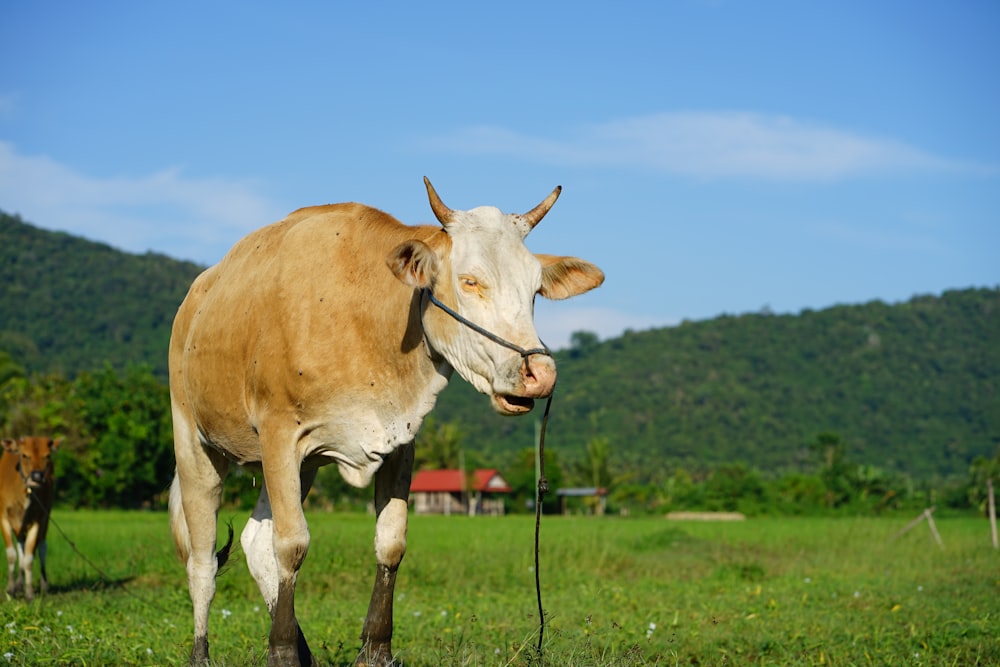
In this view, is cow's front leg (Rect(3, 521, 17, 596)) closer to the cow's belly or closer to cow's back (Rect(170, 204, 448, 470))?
cow's back (Rect(170, 204, 448, 470))

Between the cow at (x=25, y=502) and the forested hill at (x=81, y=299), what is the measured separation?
76.9 metres

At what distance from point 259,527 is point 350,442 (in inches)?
46.1

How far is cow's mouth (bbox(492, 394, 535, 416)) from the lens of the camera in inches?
171

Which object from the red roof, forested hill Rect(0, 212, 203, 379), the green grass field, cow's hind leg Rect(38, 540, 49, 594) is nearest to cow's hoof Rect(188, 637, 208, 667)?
the green grass field

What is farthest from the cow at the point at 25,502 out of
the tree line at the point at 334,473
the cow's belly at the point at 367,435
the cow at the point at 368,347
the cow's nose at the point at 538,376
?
the cow's nose at the point at 538,376

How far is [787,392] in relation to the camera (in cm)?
12031

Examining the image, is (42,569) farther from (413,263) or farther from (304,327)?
(413,263)

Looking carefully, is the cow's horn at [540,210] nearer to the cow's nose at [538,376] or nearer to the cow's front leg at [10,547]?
the cow's nose at [538,376]

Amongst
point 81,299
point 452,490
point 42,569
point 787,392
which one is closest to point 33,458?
point 42,569

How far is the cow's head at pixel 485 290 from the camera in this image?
438cm

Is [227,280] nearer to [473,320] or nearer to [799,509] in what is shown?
[473,320]

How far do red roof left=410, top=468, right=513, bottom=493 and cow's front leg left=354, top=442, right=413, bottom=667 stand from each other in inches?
2219

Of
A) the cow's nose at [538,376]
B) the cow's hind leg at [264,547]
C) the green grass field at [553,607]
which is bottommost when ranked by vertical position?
the green grass field at [553,607]

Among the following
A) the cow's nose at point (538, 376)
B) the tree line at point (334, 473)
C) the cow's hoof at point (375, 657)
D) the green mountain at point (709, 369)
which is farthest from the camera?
the green mountain at point (709, 369)
